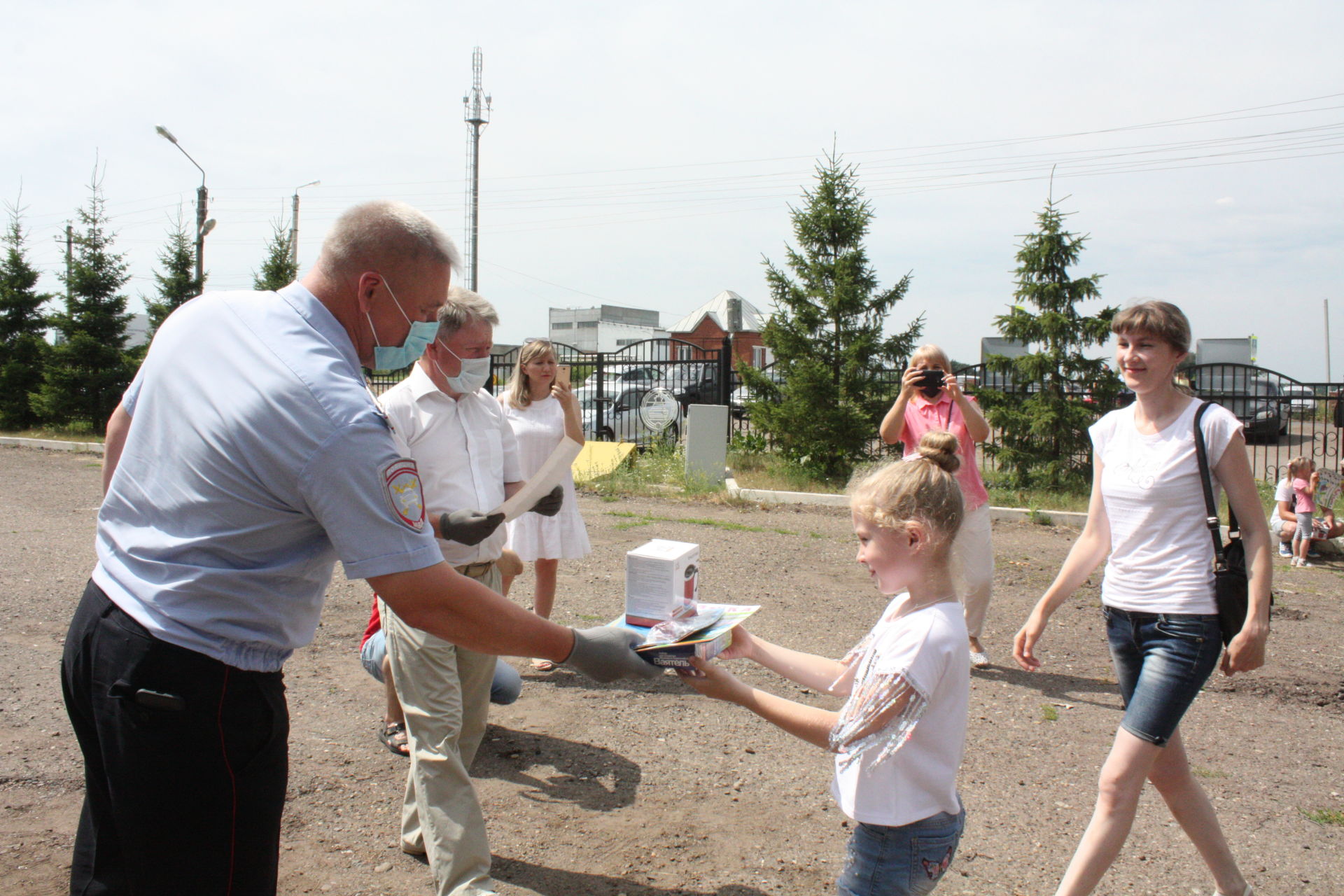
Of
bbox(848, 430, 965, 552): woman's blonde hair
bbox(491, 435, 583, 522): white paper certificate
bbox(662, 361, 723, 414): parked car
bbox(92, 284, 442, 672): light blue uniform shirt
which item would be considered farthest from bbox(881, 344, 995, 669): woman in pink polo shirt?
bbox(662, 361, 723, 414): parked car

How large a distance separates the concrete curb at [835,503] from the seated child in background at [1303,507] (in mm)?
1987

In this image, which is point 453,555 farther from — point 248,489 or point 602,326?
point 602,326

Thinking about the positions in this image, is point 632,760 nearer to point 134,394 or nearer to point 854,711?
point 854,711

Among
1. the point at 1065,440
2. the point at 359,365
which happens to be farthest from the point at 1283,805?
the point at 1065,440

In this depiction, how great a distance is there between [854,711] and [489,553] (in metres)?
1.90

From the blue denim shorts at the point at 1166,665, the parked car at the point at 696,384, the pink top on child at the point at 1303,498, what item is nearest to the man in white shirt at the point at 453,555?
the blue denim shorts at the point at 1166,665

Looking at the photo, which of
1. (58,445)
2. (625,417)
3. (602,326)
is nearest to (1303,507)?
(625,417)

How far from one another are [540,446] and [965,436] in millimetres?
2557

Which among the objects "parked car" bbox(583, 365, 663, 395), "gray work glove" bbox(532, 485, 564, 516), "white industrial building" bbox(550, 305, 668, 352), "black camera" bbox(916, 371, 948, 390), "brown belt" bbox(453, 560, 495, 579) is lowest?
"brown belt" bbox(453, 560, 495, 579)

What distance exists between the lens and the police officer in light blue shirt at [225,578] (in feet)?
5.88

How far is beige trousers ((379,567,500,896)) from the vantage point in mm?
2949

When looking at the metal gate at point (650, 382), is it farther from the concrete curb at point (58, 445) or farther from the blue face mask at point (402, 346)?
the blue face mask at point (402, 346)

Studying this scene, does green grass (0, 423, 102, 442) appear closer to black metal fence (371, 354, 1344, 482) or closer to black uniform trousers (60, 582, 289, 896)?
black metal fence (371, 354, 1344, 482)

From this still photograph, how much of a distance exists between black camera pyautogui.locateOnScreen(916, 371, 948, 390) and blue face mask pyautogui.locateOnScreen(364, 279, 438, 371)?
3.71 m
